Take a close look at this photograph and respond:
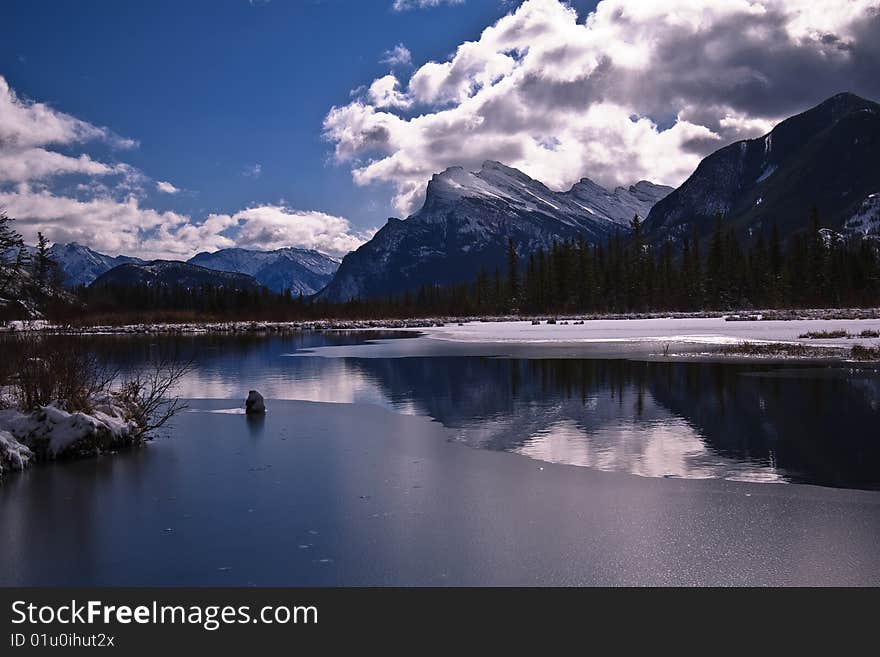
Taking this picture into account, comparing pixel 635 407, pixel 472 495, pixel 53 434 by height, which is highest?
pixel 53 434

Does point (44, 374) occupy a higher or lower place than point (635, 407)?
higher

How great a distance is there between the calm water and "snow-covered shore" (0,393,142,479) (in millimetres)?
600

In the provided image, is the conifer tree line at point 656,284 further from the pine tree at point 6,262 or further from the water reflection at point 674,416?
the water reflection at point 674,416

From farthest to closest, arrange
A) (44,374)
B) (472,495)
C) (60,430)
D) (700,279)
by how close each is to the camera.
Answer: (700,279)
(44,374)
(60,430)
(472,495)

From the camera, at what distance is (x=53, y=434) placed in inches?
615

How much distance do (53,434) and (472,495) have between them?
413 inches

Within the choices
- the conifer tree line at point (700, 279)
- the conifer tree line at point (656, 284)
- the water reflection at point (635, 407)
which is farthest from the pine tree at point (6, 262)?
the conifer tree line at point (700, 279)

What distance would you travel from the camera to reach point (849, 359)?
34.0 meters

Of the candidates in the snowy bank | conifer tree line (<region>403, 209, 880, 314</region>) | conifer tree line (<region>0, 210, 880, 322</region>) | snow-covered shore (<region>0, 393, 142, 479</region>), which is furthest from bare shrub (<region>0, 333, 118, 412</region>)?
conifer tree line (<region>403, 209, 880, 314</region>)

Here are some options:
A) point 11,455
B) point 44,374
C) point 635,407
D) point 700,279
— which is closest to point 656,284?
point 700,279

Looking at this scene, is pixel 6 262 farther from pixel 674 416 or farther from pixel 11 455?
pixel 674 416

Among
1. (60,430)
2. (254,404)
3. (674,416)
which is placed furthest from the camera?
(254,404)

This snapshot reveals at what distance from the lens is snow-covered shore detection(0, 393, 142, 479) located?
14.8 m

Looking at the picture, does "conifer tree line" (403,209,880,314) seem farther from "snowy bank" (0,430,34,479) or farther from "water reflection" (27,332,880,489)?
"snowy bank" (0,430,34,479)
